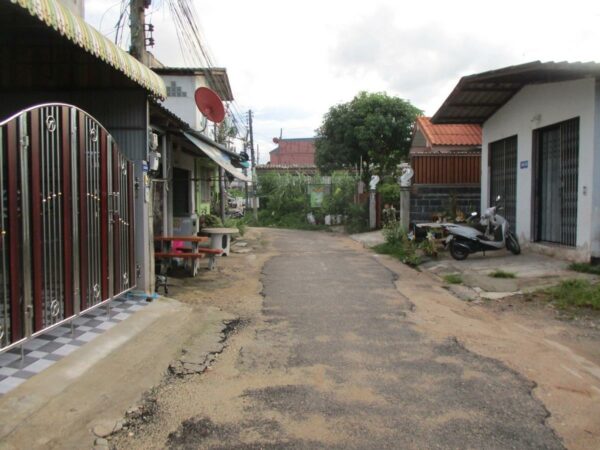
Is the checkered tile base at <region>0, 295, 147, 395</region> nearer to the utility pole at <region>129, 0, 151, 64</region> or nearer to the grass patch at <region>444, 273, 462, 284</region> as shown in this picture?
the utility pole at <region>129, 0, 151, 64</region>

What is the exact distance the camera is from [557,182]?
10141mm

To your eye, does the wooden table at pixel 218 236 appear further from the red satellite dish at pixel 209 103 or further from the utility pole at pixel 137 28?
the utility pole at pixel 137 28

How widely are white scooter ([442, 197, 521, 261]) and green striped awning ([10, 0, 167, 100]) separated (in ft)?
23.4

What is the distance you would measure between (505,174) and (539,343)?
7.99 metres

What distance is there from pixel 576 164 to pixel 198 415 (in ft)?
28.1

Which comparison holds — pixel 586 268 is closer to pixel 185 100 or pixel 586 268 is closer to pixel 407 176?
pixel 407 176

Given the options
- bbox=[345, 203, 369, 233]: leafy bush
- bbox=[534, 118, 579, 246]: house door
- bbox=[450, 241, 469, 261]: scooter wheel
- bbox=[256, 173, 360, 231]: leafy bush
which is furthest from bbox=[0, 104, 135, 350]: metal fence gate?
bbox=[256, 173, 360, 231]: leafy bush

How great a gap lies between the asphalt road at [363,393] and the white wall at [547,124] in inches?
174

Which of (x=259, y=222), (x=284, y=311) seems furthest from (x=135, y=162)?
(x=259, y=222)

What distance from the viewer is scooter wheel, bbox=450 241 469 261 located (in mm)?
10805

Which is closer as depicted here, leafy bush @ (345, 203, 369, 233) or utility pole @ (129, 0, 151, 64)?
utility pole @ (129, 0, 151, 64)

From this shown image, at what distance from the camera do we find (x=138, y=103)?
22.2ft

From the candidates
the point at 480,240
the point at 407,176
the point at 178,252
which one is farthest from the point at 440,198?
the point at 178,252

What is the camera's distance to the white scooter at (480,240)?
10734 mm
